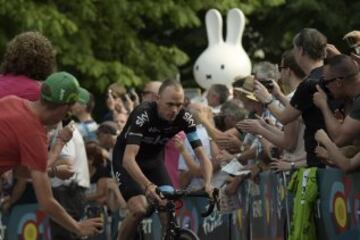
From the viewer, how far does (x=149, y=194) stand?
13867 millimetres

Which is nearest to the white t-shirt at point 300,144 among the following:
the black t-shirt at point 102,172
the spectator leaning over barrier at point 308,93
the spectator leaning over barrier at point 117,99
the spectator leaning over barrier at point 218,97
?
the spectator leaning over barrier at point 308,93

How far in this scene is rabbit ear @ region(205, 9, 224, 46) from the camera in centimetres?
2555

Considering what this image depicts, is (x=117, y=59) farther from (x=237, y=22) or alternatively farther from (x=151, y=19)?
(x=237, y=22)

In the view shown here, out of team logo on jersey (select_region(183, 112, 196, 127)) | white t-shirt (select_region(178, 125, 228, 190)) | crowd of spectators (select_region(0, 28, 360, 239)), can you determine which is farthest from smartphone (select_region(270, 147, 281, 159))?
white t-shirt (select_region(178, 125, 228, 190))

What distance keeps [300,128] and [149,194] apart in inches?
58.8

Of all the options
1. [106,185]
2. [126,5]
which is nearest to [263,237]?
[106,185]

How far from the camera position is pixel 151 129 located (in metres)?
14.6

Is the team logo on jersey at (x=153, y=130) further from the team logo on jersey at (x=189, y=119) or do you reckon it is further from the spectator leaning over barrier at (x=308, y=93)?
the spectator leaning over barrier at (x=308, y=93)

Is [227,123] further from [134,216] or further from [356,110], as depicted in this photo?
[356,110]

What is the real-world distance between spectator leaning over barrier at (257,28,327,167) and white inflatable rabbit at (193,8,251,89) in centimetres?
1098

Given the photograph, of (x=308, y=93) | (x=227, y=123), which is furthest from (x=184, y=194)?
(x=227, y=123)

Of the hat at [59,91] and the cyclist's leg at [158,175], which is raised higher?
the hat at [59,91]

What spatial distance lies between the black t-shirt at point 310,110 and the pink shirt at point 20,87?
2.16 meters

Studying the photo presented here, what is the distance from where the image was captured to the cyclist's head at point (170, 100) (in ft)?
46.9
